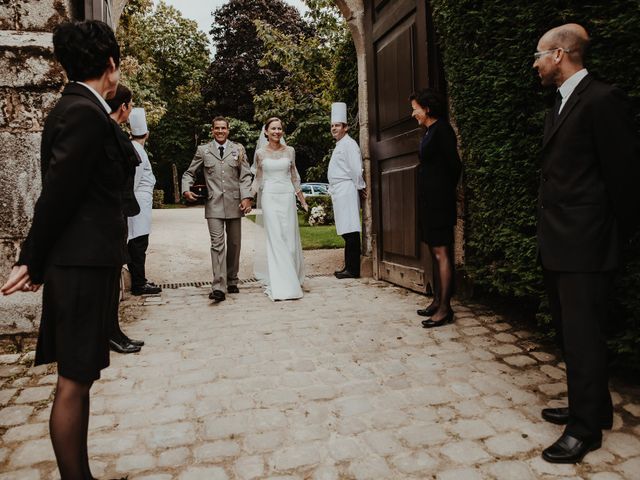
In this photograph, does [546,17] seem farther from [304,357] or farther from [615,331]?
[304,357]

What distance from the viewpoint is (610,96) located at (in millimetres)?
2264

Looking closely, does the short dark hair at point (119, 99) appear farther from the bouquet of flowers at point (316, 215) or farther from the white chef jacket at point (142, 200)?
the bouquet of flowers at point (316, 215)

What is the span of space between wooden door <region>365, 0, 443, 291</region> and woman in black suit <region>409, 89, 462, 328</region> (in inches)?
27.9

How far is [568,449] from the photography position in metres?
2.34

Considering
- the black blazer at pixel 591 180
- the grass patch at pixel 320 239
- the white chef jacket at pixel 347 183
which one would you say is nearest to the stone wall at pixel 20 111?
the white chef jacket at pixel 347 183

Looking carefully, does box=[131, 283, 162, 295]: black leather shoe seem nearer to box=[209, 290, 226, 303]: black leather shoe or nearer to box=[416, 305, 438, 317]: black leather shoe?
box=[209, 290, 226, 303]: black leather shoe

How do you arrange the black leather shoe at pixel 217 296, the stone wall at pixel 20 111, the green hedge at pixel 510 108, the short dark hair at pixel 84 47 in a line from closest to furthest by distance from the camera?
the short dark hair at pixel 84 47, the green hedge at pixel 510 108, the stone wall at pixel 20 111, the black leather shoe at pixel 217 296

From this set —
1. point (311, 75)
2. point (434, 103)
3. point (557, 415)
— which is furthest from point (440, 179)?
point (311, 75)

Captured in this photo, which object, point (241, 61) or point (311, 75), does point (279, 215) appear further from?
point (241, 61)

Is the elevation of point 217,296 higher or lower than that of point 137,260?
lower

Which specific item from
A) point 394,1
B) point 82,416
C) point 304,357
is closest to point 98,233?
point 82,416

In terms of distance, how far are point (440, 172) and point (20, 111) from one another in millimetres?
3559

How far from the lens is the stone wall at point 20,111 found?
413 centimetres

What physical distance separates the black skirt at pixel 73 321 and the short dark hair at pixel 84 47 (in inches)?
31.3
